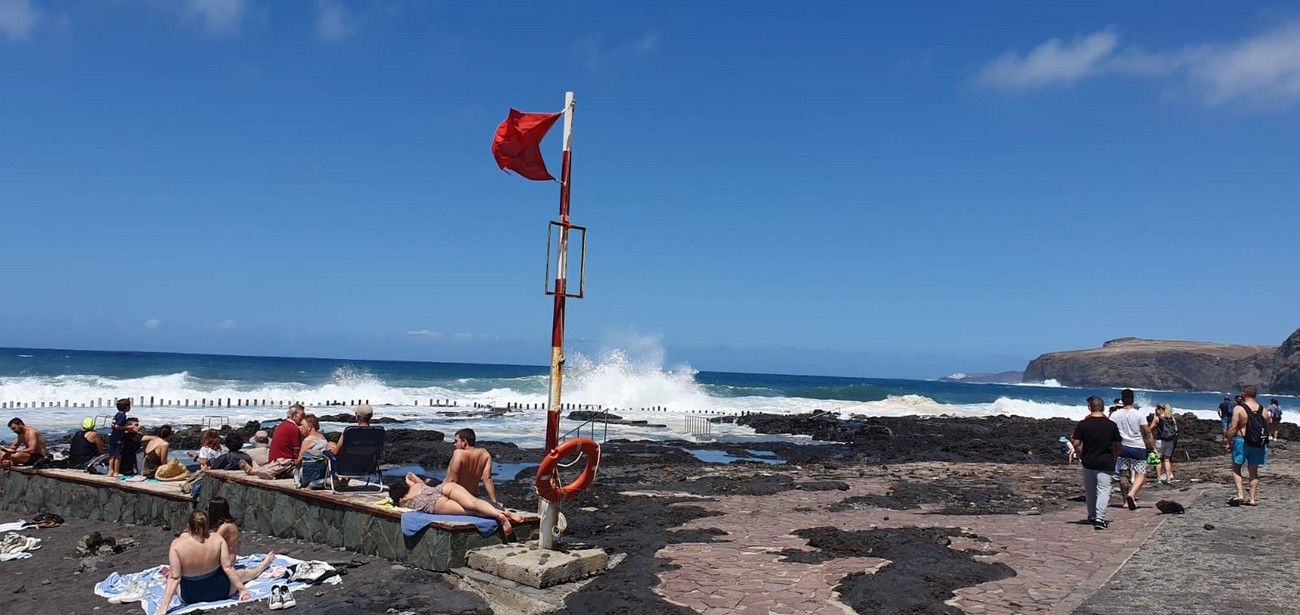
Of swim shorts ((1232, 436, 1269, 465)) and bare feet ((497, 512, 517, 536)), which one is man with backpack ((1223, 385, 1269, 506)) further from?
bare feet ((497, 512, 517, 536))

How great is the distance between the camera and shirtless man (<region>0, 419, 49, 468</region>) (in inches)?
524

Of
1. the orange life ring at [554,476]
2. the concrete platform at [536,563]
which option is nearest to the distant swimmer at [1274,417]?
the orange life ring at [554,476]

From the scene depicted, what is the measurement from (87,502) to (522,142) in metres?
9.10

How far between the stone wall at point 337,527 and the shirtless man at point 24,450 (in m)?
4.37

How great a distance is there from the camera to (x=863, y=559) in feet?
29.5

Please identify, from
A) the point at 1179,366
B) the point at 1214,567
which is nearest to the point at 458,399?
the point at 1214,567

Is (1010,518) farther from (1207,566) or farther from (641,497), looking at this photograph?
(641,497)

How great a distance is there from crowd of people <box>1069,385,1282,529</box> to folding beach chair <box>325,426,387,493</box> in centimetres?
861

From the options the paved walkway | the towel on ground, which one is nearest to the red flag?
the paved walkway

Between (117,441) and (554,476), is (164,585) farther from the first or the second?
(117,441)

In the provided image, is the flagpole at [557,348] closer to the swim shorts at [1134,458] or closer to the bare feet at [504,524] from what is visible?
the bare feet at [504,524]

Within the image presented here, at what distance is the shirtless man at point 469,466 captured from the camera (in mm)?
8859

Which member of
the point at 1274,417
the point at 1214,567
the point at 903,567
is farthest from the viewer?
the point at 1274,417

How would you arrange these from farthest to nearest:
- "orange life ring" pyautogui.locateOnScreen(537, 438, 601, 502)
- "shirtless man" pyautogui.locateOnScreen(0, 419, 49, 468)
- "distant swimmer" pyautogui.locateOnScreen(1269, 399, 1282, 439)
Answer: "distant swimmer" pyautogui.locateOnScreen(1269, 399, 1282, 439) → "shirtless man" pyautogui.locateOnScreen(0, 419, 49, 468) → "orange life ring" pyautogui.locateOnScreen(537, 438, 601, 502)
